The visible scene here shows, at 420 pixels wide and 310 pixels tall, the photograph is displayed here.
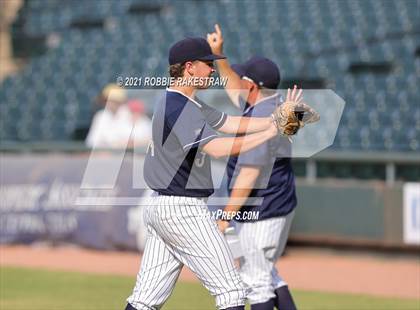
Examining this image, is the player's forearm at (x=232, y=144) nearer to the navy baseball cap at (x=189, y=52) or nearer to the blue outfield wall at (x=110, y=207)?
the navy baseball cap at (x=189, y=52)

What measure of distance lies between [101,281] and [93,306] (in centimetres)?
185

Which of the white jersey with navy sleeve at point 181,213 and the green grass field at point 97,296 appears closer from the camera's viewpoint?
the white jersey with navy sleeve at point 181,213

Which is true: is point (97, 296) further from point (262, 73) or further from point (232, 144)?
point (232, 144)

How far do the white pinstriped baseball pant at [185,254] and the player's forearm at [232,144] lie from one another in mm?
354

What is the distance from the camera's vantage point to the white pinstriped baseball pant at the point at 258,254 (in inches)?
275

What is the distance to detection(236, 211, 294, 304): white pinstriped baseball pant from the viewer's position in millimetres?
6973

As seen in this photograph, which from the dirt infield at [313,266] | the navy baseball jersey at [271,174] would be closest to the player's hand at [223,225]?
the navy baseball jersey at [271,174]

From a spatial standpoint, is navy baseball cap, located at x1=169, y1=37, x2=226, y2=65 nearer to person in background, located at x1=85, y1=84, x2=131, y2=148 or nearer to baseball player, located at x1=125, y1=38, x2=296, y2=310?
baseball player, located at x1=125, y1=38, x2=296, y2=310

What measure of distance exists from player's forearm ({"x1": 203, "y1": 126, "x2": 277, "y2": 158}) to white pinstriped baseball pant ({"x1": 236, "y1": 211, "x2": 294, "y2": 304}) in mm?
1426

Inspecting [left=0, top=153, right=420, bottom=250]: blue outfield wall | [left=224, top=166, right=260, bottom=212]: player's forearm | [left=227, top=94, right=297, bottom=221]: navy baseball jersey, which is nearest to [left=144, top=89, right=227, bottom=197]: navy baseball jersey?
[left=224, top=166, right=260, bottom=212]: player's forearm

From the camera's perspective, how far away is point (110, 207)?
1364 centimetres

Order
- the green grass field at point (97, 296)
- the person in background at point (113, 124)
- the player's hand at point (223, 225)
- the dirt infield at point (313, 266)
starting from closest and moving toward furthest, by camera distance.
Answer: the player's hand at point (223, 225)
the green grass field at point (97, 296)
the dirt infield at point (313, 266)
the person in background at point (113, 124)

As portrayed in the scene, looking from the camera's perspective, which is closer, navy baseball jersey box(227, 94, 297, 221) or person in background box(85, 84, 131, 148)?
navy baseball jersey box(227, 94, 297, 221)

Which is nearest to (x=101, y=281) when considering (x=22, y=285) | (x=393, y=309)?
(x=22, y=285)
